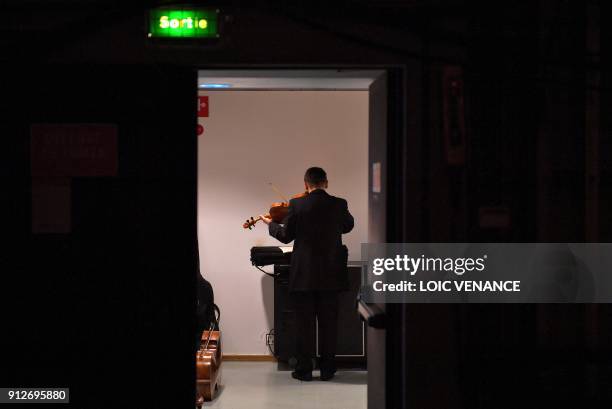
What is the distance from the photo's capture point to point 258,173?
692 cm

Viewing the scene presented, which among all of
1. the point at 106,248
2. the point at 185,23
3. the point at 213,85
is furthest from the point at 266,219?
the point at 185,23

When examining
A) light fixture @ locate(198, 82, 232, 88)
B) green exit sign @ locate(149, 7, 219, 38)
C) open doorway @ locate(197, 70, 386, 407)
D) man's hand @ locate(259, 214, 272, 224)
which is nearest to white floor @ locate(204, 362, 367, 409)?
open doorway @ locate(197, 70, 386, 407)

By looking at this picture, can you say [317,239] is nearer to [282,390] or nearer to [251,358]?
[282,390]

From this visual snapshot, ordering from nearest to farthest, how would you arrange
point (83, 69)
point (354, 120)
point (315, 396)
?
point (83, 69)
point (315, 396)
point (354, 120)

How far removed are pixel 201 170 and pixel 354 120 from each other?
4.39ft

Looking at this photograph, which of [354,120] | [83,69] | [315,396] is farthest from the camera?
[354,120]

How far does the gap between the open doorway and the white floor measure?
535mm

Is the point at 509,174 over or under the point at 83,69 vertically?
under

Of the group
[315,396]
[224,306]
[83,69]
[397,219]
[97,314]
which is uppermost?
[83,69]

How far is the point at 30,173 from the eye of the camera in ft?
11.1

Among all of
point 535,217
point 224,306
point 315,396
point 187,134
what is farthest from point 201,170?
point 535,217

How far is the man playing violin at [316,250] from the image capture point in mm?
5914

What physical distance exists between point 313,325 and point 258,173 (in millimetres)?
1465

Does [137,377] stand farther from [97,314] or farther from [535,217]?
[535,217]
